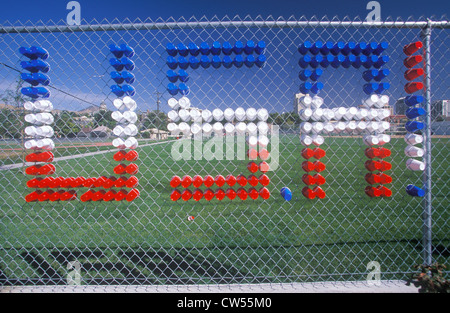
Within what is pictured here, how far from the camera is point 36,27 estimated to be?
242 centimetres

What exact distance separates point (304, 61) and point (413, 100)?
1.16 metres

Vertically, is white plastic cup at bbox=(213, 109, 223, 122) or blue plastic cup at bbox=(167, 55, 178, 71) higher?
blue plastic cup at bbox=(167, 55, 178, 71)

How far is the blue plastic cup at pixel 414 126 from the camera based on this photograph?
2.51 meters

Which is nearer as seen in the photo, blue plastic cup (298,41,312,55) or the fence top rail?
the fence top rail

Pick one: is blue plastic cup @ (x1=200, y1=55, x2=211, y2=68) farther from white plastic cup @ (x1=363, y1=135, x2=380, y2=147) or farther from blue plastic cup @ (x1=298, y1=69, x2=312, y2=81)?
white plastic cup @ (x1=363, y1=135, x2=380, y2=147)

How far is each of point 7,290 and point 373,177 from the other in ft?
12.6

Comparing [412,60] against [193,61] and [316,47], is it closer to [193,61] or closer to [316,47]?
[316,47]

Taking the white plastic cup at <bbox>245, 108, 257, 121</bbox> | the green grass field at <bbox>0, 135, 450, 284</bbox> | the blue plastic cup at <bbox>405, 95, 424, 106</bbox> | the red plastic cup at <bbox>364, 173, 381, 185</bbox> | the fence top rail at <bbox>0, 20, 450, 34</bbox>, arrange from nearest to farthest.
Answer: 1. the fence top rail at <bbox>0, 20, 450, 34</bbox>
2. the blue plastic cup at <bbox>405, 95, 424, 106</bbox>
3. the white plastic cup at <bbox>245, 108, 257, 121</bbox>
4. the red plastic cup at <bbox>364, 173, 381, 185</bbox>
5. the green grass field at <bbox>0, 135, 450, 284</bbox>

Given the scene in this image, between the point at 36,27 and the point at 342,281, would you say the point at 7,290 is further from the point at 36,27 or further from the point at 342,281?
the point at 342,281

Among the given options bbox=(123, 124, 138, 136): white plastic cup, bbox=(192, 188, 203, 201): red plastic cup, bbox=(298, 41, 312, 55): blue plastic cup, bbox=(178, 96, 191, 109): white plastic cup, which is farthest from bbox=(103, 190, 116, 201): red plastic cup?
bbox=(298, 41, 312, 55): blue plastic cup

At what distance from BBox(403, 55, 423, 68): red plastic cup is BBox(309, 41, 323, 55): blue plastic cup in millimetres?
918

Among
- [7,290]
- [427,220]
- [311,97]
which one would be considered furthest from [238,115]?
[7,290]

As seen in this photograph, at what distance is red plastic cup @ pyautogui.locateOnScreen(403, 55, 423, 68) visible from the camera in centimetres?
258

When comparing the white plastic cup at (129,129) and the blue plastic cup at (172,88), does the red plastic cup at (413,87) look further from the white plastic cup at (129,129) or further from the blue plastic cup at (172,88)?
the white plastic cup at (129,129)
